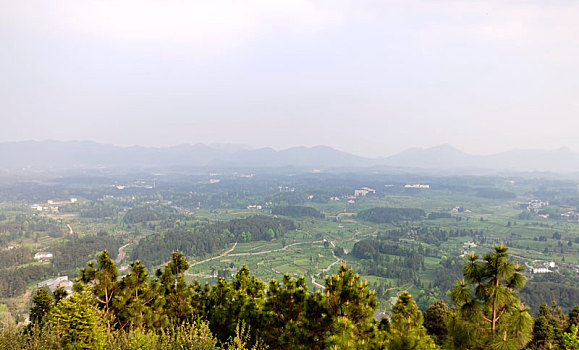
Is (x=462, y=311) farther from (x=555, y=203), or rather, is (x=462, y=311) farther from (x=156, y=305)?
(x=555, y=203)

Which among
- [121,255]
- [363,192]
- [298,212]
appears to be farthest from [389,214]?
[121,255]

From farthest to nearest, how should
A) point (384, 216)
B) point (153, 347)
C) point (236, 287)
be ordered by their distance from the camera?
point (384, 216)
point (236, 287)
point (153, 347)

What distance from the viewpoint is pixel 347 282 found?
7.79 metres

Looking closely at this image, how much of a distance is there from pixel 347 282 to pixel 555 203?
4733 inches

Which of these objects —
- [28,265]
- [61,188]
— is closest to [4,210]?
[61,188]

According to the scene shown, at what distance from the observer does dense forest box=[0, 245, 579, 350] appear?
576 cm

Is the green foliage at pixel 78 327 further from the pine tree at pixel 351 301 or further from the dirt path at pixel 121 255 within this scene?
the dirt path at pixel 121 255

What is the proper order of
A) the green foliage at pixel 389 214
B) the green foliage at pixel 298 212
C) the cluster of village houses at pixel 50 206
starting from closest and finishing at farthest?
the green foliage at pixel 389 214 < the green foliage at pixel 298 212 < the cluster of village houses at pixel 50 206

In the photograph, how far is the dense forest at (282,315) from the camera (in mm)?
5762

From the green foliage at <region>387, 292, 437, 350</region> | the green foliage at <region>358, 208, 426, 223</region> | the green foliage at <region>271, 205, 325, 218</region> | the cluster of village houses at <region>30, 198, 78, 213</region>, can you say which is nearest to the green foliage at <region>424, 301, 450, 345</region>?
the green foliage at <region>387, 292, 437, 350</region>

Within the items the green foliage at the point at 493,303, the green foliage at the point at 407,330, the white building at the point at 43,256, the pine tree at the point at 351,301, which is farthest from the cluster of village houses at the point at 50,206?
the green foliage at the point at 493,303

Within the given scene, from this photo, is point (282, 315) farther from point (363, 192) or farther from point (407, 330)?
point (363, 192)

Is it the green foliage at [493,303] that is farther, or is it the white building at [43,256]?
the white building at [43,256]

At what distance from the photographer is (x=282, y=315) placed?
9.42m
